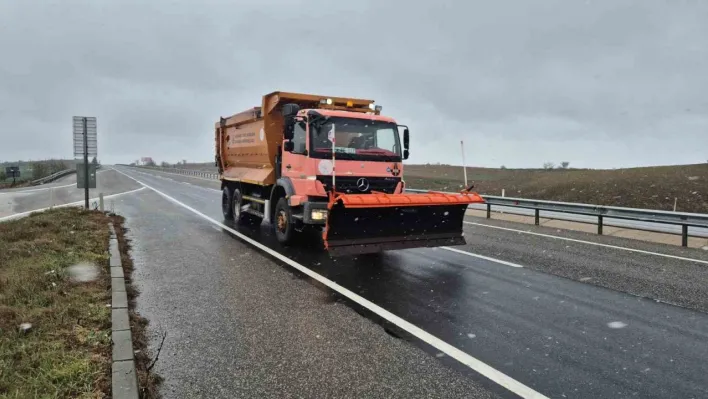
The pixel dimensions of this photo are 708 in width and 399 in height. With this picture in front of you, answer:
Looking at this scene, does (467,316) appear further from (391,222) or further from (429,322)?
(391,222)

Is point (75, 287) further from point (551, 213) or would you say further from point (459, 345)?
point (551, 213)

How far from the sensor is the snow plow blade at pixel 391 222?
283 inches

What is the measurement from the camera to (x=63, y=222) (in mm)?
10859

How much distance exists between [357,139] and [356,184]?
3.30 feet

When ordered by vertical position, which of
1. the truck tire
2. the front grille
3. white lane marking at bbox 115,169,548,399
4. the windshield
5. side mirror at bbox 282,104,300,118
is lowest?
white lane marking at bbox 115,169,548,399

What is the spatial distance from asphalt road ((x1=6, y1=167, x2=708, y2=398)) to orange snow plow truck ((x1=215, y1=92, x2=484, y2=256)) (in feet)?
1.92

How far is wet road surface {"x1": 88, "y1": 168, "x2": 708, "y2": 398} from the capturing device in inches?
147

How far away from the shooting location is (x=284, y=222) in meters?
9.55

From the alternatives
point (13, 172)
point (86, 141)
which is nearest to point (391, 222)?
point (86, 141)

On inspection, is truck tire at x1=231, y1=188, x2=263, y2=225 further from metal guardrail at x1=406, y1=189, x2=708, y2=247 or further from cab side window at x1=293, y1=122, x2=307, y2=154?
metal guardrail at x1=406, y1=189, x2=708, y2=247

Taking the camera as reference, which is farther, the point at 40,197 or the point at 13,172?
the point at 13,172

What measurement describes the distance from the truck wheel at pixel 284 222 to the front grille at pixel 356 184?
1.13m

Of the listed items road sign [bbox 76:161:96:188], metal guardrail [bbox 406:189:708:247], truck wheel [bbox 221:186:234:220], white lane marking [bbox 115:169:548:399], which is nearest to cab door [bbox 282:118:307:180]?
white lane marking [bbox 115:169:548:399]

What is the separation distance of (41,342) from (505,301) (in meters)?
5.00
